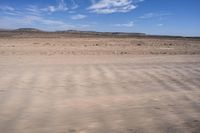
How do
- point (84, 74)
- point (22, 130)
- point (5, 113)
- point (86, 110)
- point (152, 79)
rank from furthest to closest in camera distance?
point (84, 74), point (152, 79), point (86, 110), point (5, 113), point (22, 130)

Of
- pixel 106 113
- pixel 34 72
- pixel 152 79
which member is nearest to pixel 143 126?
pixel 106 113

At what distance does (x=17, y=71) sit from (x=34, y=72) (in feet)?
1.86

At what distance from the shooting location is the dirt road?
4801 millimetres

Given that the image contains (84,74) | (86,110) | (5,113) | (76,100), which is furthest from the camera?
(84,74)

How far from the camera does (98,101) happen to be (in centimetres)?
624

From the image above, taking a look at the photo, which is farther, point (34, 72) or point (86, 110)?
point (34, 72)

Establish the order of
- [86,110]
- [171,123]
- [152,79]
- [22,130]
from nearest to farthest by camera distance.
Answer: [22,130] < [171,123] < [86,110] < [152,79]

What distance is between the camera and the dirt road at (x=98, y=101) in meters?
4.80

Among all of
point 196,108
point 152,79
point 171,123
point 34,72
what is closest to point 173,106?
point 196,108

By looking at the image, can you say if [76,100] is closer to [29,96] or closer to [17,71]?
[29,96]

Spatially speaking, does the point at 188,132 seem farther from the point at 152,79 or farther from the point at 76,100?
the point at 152,79

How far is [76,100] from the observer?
629 centimetres

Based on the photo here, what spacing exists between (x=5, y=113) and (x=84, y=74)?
4.12m

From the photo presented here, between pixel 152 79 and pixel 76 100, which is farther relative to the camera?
pixel 152 79
